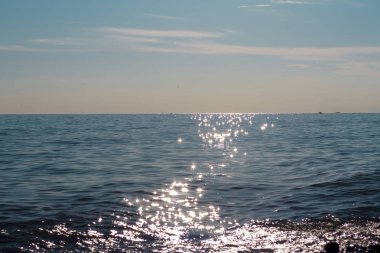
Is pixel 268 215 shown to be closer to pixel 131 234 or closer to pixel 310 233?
pixel 310 233

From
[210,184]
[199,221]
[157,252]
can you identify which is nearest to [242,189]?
[210,184]

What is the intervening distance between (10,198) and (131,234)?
20.0 ft

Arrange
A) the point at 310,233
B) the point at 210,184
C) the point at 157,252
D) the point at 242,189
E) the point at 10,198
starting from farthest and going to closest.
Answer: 1. the point at 210,184
2. the point at 242,189
3. the point at 10,198
4. the point at 310,233
5. the point at 157,252

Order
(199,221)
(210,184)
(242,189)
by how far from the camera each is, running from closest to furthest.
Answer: (199,221)
(242,189)
(210,184)

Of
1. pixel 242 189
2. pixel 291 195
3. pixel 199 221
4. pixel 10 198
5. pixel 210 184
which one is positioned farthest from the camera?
pixel 210 184

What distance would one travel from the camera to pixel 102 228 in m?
13.2

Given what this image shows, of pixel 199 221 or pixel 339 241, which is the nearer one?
pixel 339 241

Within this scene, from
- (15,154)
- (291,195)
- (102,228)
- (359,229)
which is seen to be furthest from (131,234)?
(15,154)

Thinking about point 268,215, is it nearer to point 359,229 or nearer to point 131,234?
point 359,229

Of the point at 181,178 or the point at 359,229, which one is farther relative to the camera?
the point at 181,178

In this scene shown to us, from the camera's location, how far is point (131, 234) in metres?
12.8

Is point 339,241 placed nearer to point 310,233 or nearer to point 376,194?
point 310,233

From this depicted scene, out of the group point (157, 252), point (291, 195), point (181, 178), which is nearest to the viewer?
point (157, 252)

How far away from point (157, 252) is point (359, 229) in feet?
17.9
